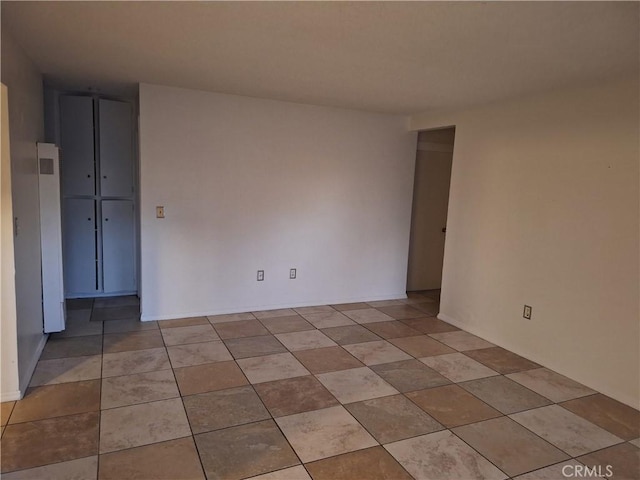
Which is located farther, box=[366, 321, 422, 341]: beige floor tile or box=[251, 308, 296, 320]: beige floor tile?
box=[251, 308, 296, 320]: beige floor tile

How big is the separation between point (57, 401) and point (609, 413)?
3620 millimetres

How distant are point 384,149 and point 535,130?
5.99 ft

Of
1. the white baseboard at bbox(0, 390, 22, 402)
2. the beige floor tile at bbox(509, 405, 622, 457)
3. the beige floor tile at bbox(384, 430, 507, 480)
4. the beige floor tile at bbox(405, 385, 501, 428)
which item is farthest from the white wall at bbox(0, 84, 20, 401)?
the beige floor tile at bbox(509, 405, 622, 457)

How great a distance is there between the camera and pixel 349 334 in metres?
4.17

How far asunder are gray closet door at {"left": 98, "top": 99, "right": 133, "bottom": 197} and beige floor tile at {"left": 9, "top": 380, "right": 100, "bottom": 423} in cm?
267

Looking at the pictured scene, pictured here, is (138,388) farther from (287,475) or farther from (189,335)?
(287,475)

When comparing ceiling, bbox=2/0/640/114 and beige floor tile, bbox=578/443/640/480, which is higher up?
ceiling, bbox=2/0/640/114

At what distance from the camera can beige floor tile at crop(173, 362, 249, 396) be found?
297cm

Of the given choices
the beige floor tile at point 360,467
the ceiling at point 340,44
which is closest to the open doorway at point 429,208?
the ceiling at point 340,44

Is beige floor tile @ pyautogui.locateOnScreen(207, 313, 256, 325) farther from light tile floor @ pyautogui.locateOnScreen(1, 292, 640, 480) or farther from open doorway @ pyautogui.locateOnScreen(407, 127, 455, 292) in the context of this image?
open doorway @ pyautogui.locateOnScreen(407, 127, 455, 292)

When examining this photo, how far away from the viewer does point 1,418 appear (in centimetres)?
248

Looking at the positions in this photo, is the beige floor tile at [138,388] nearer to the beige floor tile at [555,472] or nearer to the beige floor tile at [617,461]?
the beige floor tile at [555,472]

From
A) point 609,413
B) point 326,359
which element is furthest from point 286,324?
point 609,413

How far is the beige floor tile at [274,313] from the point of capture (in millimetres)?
4575
